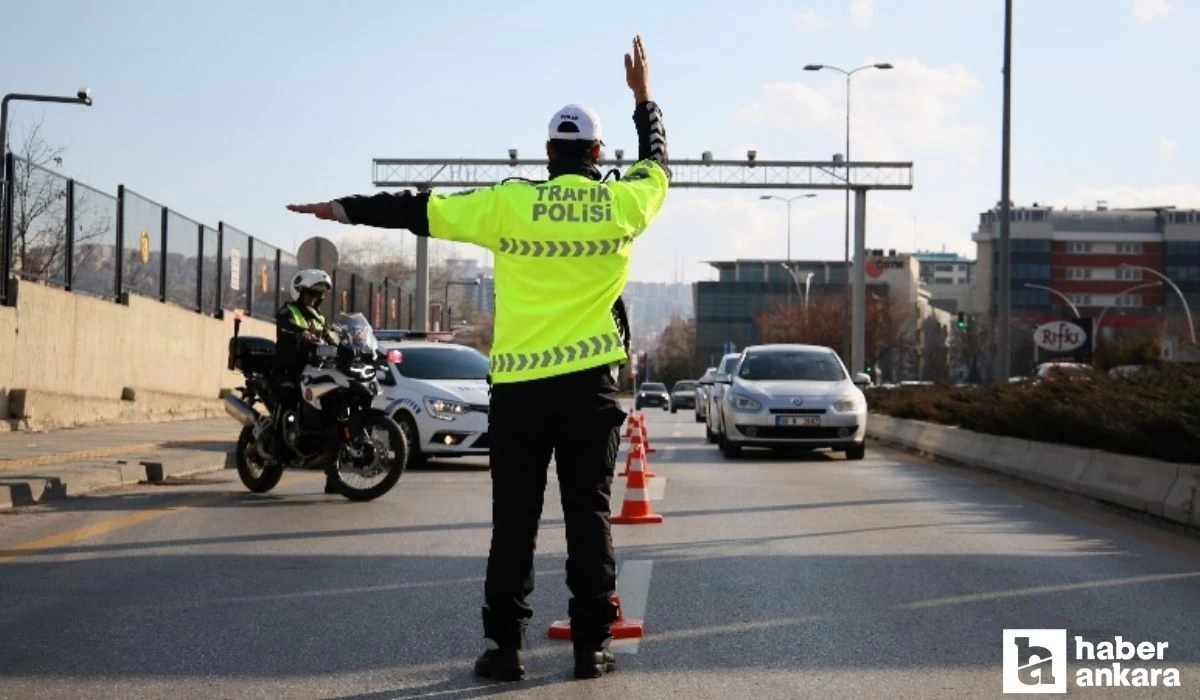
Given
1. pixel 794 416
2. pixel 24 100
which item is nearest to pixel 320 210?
pixel 794 416

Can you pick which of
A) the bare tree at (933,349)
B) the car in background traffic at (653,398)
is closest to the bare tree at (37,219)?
the car in background traffic at (653,398)

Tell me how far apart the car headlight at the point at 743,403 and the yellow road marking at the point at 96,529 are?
9.90m

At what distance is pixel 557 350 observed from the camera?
22.0 ft

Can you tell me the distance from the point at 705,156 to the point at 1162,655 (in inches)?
2059

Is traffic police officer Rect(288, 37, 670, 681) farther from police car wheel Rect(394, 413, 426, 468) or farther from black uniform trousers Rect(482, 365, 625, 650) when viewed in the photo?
police car wheel Rect(394, 413, 426, 468)

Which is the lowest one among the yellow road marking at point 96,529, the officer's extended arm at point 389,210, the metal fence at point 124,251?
the yellow road marking at point 96,529

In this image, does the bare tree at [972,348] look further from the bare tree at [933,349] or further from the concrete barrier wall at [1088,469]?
the concrete barrier wall at [1088,469]

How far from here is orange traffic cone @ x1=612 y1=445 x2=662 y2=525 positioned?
12820mm

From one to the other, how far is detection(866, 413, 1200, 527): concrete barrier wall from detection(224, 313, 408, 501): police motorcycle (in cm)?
584

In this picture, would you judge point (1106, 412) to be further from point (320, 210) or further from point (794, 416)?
point (320, 210)

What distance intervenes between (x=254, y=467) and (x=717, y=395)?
12.1 m

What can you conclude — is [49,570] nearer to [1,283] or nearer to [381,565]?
[381,565]

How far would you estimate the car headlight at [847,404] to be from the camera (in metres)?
23.5

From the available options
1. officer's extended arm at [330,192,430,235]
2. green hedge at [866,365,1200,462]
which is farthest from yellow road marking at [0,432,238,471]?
officer's extended arm at [330,192,430,235]
